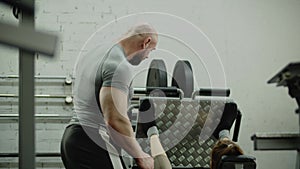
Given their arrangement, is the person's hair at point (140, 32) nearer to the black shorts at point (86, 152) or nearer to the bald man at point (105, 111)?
the bald man at point (105, 111)

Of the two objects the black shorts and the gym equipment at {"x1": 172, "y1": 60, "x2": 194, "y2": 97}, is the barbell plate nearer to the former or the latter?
the gym equipment at {"x1": 172, "y1": 60, "x2": 194, "y2": 97}

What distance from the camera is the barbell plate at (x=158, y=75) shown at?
377cm

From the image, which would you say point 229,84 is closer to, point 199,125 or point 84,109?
point 199,125

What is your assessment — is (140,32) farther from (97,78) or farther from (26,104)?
(26,104)

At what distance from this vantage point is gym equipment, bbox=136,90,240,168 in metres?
2.98

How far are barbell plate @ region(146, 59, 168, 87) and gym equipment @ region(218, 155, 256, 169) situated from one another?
1259 mm

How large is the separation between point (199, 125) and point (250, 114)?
6.79 feet

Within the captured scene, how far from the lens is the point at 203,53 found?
4941 millimetres

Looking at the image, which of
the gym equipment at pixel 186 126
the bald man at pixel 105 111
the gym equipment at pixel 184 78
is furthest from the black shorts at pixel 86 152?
the gym equipment at pixel 184 78

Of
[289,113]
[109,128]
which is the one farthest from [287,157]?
[109,128]

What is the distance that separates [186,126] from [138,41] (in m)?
0.66

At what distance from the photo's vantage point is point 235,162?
8.36 feet

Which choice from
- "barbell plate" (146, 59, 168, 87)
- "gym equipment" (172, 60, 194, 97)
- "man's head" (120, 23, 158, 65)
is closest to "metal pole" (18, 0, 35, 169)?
"man's head" (120, 23, 158, 65)

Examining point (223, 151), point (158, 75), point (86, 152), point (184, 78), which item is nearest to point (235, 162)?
point (223, 151)
